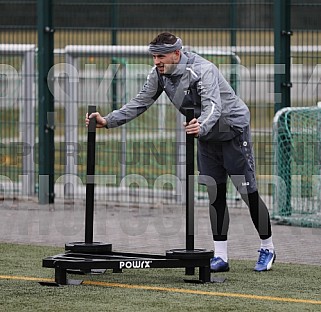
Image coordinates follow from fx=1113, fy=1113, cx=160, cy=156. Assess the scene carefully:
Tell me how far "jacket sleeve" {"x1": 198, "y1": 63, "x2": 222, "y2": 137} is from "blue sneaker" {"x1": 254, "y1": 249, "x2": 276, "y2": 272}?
133 cm

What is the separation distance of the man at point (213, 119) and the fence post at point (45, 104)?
513cm

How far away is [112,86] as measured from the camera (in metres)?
14.3

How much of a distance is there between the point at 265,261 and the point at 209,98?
1478mm

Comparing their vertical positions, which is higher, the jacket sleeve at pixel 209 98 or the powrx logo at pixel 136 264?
the jacket sleeve at pixel 209 98

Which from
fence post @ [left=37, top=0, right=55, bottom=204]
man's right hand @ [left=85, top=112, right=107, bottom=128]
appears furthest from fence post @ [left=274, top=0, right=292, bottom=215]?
man's right hand @ [left=85, top=112, right=107, bottom=128]

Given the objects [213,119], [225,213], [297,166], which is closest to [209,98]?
[213,119]

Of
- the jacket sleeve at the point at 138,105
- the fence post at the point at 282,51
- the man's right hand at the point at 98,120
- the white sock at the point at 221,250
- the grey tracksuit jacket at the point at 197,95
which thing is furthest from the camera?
the fence post at the point at 282,51

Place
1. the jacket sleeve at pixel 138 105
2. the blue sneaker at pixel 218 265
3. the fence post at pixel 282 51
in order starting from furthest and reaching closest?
the fence post at pixel 282 51
the blue sneaker at pixel 218 265
the jacket sleeve at pixel 138 105

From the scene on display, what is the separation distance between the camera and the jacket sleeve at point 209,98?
26.0 ft

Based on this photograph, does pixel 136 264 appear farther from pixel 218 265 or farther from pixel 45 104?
pixel 45 104

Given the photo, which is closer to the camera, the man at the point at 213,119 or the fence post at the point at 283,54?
the man at the point at 213,119

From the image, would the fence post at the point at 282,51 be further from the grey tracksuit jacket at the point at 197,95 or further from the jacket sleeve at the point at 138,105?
the jacket sleeve at the point at 138,105

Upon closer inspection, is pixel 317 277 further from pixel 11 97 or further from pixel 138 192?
pixel 11 97

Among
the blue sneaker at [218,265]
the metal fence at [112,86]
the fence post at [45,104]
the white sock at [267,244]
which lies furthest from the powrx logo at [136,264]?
the fence post at [45,104]
